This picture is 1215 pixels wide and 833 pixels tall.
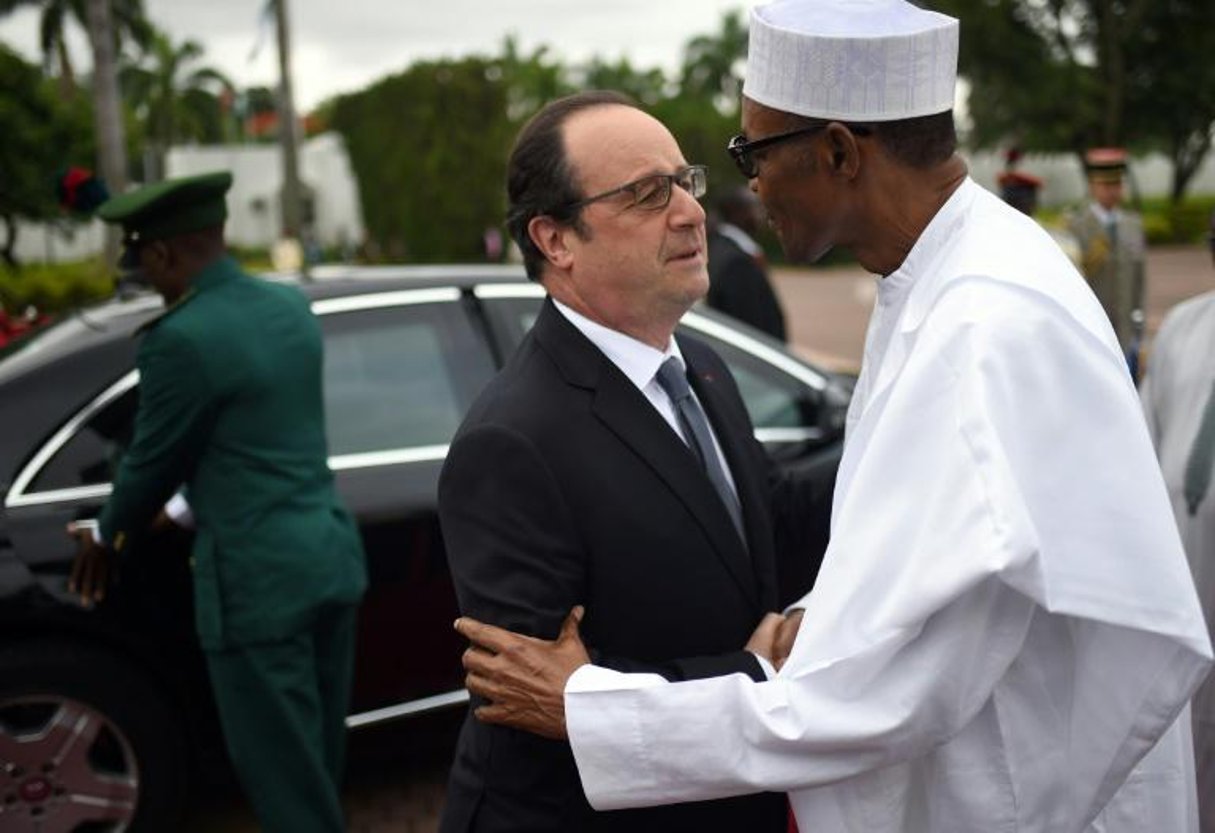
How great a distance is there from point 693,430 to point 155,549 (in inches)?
84.6

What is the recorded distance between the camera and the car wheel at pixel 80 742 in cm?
375

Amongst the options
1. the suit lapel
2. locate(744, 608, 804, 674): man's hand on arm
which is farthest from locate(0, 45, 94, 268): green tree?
locate(744, 608, 804, 674): man's hand on arm

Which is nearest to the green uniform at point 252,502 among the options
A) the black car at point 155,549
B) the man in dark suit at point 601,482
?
the black car at point 155,549

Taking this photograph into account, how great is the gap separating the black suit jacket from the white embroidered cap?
0.55 meters

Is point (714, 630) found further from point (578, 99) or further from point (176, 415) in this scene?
point (176, 415)

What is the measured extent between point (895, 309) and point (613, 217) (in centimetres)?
50

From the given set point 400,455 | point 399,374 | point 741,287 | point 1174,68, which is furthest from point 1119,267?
point 1174,68

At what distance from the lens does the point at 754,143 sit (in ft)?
6.06

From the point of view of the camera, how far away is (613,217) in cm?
212

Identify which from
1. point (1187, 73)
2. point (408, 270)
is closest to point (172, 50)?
point (1187, 73)

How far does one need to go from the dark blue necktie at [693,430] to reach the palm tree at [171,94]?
71.0 metres

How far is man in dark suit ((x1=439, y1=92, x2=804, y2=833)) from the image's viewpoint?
194 cm

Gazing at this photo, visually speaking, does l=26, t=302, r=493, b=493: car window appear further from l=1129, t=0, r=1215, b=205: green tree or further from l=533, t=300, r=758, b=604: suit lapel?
l=1129, t=0, r=1215, b=205: green tree

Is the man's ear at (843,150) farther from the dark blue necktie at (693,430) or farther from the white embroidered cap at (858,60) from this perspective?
the dark blue necktie at (693,430)
